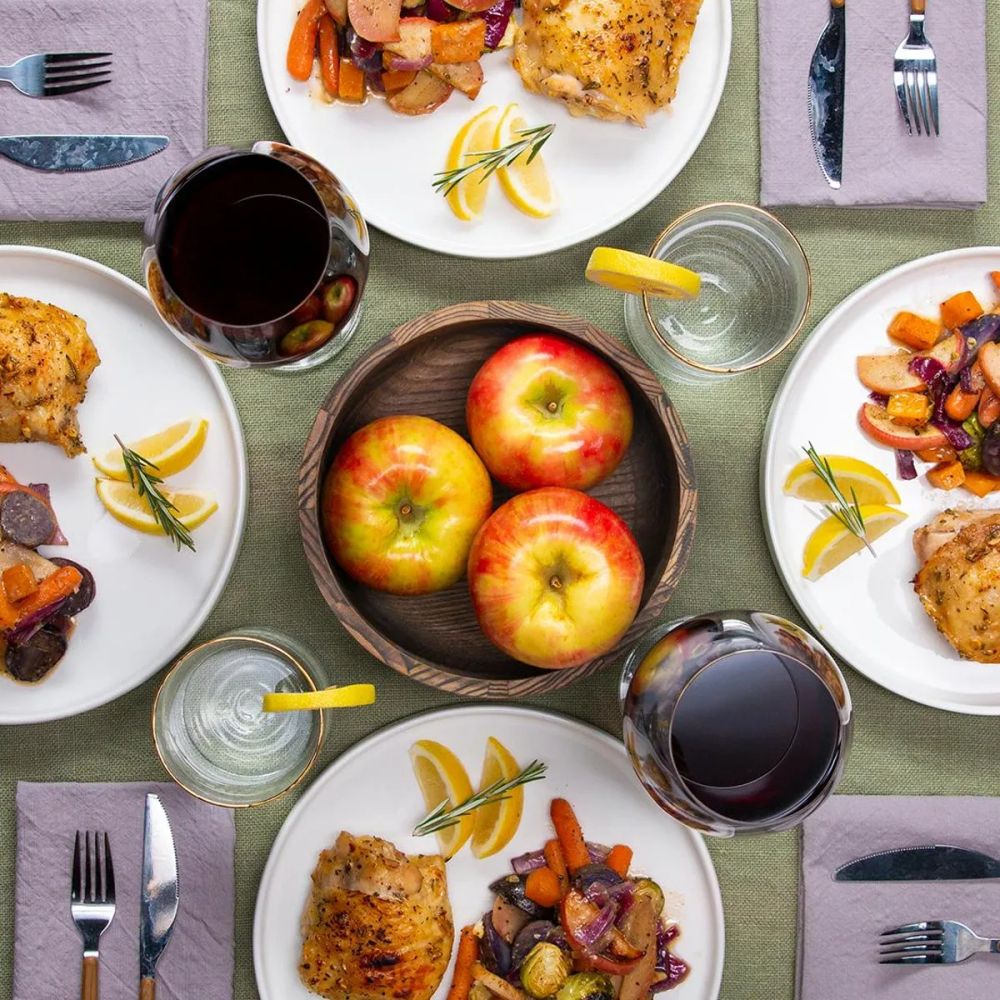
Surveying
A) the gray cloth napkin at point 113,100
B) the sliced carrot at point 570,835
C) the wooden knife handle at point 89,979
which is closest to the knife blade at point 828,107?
the gray cloth napkin at point 113,100

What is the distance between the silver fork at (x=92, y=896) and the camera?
158 centimetres

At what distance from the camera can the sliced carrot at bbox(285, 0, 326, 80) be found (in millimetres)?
1525

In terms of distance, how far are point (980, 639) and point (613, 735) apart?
56 centimetres

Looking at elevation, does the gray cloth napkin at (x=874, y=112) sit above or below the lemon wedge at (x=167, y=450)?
above

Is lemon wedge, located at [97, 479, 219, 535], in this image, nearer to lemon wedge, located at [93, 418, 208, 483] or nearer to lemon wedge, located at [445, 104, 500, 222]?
lemon wedge, located at [93, 418, 208, 483]

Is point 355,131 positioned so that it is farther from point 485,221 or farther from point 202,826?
point 202,826

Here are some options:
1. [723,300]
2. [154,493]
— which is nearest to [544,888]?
[154,493]

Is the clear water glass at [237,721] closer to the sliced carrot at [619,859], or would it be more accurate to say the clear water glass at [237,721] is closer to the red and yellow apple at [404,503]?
the red and yellow apple at [404,503]

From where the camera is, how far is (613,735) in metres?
1.61

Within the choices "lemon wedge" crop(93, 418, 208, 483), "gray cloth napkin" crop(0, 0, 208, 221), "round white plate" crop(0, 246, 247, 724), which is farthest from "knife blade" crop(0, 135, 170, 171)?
"lemon wedge" crop(93, 418, 208, 483)

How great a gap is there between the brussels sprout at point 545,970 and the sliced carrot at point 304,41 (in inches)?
52.5

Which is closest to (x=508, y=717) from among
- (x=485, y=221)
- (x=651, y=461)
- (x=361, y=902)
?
(x=361, y=902)

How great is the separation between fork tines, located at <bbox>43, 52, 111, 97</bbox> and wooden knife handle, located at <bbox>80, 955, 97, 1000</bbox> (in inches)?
51.8

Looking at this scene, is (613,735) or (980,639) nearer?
(980,639)
